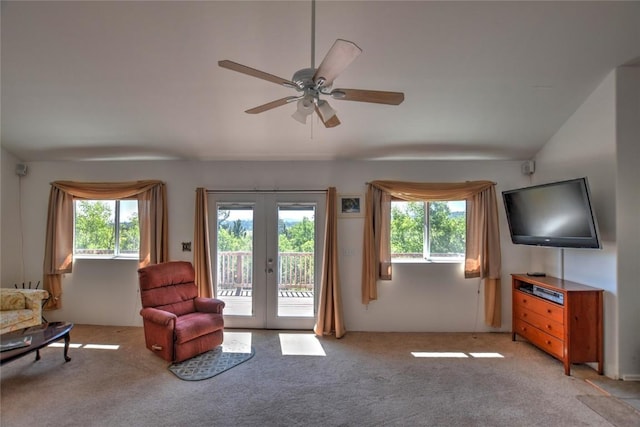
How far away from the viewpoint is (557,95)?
10.7 ft

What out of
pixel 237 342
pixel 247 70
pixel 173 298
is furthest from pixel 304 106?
pixel 237 342

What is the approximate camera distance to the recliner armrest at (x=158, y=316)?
10.7 feet

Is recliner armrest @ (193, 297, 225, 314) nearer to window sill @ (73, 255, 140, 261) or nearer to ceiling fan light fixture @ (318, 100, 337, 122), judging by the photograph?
window sill @ (73, 255, 140, 261)

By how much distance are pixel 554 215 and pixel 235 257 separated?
4.08 metres

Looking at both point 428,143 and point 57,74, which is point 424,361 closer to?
point 428,143

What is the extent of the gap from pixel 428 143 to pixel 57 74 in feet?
14.2

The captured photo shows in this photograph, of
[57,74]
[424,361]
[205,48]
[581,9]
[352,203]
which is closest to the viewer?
[581,9]

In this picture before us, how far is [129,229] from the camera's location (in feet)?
15.4

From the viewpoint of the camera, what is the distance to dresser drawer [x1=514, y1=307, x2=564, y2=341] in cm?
318

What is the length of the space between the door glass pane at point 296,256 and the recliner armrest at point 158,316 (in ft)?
5.10

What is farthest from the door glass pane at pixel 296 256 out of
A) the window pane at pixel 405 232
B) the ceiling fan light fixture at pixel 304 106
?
the ceiling fan light fixture at pixel 304 106

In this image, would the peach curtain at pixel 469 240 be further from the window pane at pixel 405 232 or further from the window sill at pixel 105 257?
the window sill at pixel 105 257

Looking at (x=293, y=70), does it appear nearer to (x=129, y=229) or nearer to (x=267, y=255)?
(x=267, y=255)

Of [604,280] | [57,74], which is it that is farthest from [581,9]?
[57,74]
